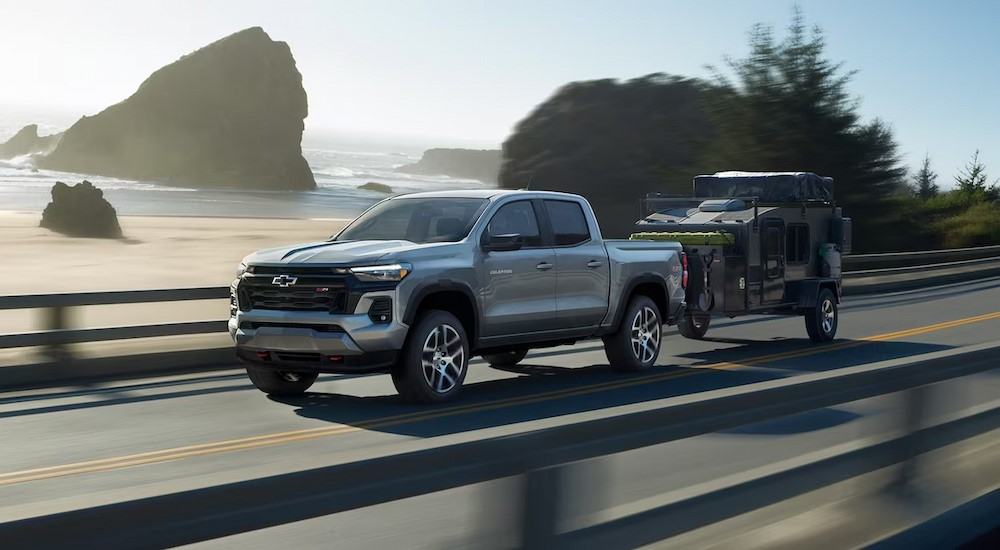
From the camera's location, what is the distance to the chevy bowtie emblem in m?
10.8

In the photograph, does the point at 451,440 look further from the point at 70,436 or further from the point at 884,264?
the point at 884,264

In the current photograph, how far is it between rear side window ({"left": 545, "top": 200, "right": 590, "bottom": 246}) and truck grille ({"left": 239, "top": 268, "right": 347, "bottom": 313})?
291cm

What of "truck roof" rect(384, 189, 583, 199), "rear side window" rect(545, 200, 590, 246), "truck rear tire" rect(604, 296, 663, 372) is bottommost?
"truck rear tire" rect(604, 296, 663, 372)

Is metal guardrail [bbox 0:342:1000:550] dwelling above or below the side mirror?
below

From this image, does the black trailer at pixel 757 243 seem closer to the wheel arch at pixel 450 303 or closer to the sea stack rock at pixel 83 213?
the wheel arch at pixel 450 303

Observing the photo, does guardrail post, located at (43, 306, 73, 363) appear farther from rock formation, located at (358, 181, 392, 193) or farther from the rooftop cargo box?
rock formation, located at (358, 181, 392, 193)

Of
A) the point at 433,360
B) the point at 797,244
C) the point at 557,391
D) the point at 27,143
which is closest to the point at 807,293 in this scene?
the point at 797,244

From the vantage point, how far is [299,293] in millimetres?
10836

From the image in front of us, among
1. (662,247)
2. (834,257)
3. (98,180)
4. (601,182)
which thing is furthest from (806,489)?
(98,180)

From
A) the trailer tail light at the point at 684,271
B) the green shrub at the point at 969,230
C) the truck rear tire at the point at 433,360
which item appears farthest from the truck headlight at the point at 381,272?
the green shrub at the point at 969,230

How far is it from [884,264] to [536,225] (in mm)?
23234

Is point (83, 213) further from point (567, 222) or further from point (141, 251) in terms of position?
point (567, 222)

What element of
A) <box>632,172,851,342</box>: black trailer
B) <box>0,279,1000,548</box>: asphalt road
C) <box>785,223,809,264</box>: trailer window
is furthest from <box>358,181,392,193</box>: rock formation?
<box>785,223,809,264</box>: trailer window

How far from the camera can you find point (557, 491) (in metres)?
3.18
